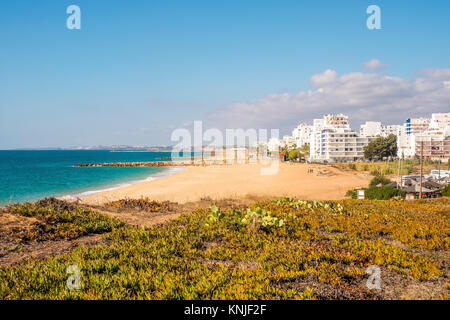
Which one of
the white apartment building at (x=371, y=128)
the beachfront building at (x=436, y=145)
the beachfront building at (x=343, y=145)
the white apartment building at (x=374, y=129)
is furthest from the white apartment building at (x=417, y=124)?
the beachfront building at (x=343, y=145)

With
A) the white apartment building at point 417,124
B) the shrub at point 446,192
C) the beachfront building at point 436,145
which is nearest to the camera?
the shrub at point 446,192

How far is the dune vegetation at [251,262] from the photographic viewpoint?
5.40m

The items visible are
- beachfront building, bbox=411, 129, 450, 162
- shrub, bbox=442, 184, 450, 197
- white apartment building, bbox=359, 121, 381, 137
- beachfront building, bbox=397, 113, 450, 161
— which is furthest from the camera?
white apartment building, bbox=359, 121, 381, 137

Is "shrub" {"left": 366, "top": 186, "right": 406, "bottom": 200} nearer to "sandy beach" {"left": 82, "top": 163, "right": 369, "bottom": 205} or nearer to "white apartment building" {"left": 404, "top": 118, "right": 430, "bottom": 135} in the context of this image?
"sandy beach" {"left": 82, "top": 163, "right": 369, "bottom": 205}

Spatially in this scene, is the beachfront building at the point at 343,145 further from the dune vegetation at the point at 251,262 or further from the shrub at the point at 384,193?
the dune vegetation at the point at 251,262

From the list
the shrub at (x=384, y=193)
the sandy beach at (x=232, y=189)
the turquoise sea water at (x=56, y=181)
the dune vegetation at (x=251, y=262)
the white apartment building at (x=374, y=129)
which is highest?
the white apartment building at (x=374, y=129)

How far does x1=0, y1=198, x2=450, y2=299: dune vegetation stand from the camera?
540 centimetres

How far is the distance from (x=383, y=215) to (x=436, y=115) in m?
186

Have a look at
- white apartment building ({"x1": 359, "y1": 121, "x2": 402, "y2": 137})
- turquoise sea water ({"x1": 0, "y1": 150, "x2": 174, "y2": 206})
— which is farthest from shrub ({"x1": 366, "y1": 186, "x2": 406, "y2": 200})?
white apartment building ({"x1": 359, "y1": 121, "x2": 402, "y2": 137})

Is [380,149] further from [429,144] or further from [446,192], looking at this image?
[446,192]

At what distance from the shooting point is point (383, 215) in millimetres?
12242

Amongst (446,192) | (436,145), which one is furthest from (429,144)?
(446,192)

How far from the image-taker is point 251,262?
23.4ft
